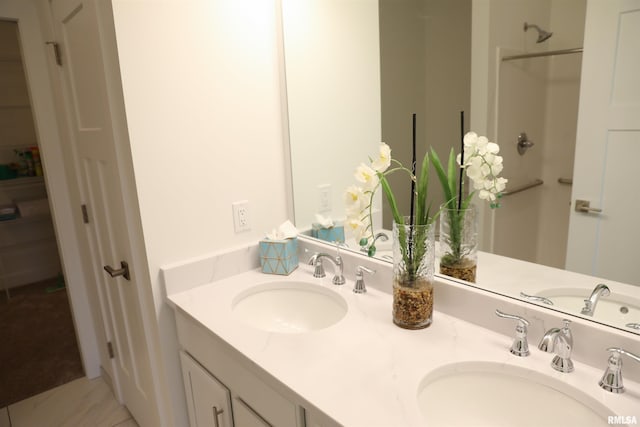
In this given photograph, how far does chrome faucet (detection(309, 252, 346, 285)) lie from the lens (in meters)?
1.49

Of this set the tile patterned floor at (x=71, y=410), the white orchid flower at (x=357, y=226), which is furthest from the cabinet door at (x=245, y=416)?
the tile patterned floor at (x=71, y=410)

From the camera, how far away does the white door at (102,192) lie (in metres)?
1.46

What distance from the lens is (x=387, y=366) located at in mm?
978

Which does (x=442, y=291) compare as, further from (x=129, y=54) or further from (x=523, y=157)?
(x=129, y=54)

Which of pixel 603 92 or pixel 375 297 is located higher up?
pixel 603 92

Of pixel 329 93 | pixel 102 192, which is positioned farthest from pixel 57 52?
pixel 329 93

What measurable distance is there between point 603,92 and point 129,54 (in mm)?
1276

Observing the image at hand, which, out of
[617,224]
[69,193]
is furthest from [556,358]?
[69,193]

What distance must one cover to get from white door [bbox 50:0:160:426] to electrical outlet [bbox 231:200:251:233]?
38 centimetres

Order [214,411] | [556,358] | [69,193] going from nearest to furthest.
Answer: [556,358], [214,411], [69,193]

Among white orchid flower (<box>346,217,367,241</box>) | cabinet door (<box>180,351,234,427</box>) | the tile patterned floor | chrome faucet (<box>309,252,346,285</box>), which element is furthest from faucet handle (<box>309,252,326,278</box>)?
the tile patterned floor

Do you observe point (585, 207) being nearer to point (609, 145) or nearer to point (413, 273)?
point (609, 145)

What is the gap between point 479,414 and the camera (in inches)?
37.8

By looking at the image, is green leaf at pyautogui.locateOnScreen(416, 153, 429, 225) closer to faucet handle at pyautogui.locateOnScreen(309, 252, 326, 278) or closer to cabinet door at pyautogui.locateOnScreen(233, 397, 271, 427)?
faucet handle at pyautogui.locateOnScreen(309, 252, 326, 278)
